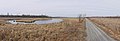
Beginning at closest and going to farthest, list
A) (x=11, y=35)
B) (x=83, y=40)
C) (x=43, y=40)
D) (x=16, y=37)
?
(x=83, y=40), (x=43, y=40), (x=16, y=37), (x=11, y=35)

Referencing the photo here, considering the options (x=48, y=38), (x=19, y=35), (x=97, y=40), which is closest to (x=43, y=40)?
(x=48, y=38)

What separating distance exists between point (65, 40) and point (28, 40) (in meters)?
4.02

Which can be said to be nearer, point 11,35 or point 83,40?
point 83,40

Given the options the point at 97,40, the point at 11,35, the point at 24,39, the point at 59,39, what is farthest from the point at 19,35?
the point at 97,40

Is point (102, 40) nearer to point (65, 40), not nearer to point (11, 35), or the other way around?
point (65, 40)

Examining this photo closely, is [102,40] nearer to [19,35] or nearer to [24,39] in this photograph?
[24,39]

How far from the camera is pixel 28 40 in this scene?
26.2 metres

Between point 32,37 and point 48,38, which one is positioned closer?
point 48,38

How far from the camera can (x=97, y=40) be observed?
17.8m

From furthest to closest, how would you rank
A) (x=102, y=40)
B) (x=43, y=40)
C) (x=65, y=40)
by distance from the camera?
1. (x=43, y=40)
2. (x=65, y=40)
3. (x=102, y=40)

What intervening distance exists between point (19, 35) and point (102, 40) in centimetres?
1368

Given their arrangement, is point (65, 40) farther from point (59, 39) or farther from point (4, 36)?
→ point (4, 36)

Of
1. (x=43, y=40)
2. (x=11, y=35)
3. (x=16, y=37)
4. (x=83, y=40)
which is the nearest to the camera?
(x=83, y=40)

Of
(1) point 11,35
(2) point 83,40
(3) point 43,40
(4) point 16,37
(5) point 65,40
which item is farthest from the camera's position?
(1) point 11,35
